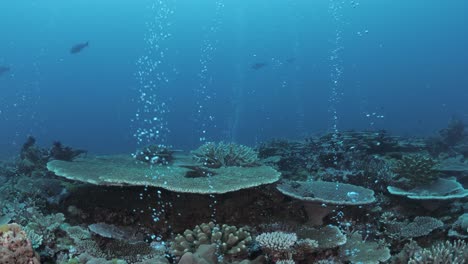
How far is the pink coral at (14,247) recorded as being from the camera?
382cm

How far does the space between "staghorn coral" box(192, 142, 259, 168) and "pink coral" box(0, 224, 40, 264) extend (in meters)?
4.62

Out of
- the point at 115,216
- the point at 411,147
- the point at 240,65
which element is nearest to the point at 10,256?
the point at 115,216

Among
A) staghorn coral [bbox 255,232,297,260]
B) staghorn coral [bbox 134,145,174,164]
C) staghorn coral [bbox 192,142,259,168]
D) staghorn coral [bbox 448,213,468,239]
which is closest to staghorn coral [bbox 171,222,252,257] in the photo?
staghorn coral [bbox 255,232,297,260]

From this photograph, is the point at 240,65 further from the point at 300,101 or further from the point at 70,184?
the point at 70,184

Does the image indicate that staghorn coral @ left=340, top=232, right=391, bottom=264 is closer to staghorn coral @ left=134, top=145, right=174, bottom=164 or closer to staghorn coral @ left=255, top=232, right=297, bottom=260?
staghorn coral @ left=255, top=232, right=297, bottom=260

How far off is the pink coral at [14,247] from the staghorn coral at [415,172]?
6.77 metres

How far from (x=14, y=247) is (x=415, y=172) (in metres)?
7.11

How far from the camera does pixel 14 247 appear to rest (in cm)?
389

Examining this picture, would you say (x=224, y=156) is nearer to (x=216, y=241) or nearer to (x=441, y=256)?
(x=216, y=241)

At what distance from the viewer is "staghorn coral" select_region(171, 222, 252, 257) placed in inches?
201

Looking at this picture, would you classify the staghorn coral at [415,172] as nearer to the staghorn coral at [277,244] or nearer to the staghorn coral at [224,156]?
the staghorn coral at [224,156]

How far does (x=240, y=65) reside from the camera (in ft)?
408

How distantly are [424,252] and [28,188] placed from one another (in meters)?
7.22

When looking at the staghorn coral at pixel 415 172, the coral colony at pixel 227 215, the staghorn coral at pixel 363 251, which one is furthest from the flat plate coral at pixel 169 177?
the staghorn coral at pixel 415 172
